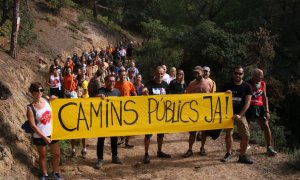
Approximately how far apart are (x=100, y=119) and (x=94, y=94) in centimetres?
128

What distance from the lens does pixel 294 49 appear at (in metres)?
25.2

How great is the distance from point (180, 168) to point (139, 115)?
4.76ft

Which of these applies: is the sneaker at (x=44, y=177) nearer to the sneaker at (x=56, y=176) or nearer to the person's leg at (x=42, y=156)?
the person's leg at (x=42, y=156)

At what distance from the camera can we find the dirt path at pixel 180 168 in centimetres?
847

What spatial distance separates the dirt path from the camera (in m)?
8.47

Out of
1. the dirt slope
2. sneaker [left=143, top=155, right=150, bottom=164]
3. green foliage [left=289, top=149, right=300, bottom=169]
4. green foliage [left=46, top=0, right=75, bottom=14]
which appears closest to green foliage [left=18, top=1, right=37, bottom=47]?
the dirt slope

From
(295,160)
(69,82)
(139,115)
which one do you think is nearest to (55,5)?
(69,82)

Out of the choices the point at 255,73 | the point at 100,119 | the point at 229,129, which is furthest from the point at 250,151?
the point at 100,119

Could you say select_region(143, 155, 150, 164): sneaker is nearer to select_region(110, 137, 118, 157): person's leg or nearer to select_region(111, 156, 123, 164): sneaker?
select_region(111, 156, 123, 164): sneaker

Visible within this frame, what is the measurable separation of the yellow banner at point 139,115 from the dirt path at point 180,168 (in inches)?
30.5

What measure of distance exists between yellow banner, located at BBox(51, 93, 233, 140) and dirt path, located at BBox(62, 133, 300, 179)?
0.77m

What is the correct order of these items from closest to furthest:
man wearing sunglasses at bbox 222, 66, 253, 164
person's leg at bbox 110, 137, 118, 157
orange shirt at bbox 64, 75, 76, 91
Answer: man wearing sunglasses at bbox 222, 66, 253, 164, person's leg at bbox 110, 137, 118, 157, orange shirt at bbox 64, 75, 76, 91

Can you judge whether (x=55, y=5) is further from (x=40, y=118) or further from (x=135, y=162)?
(x=40, y=118)

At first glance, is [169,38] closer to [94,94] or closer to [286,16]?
[286,16]
